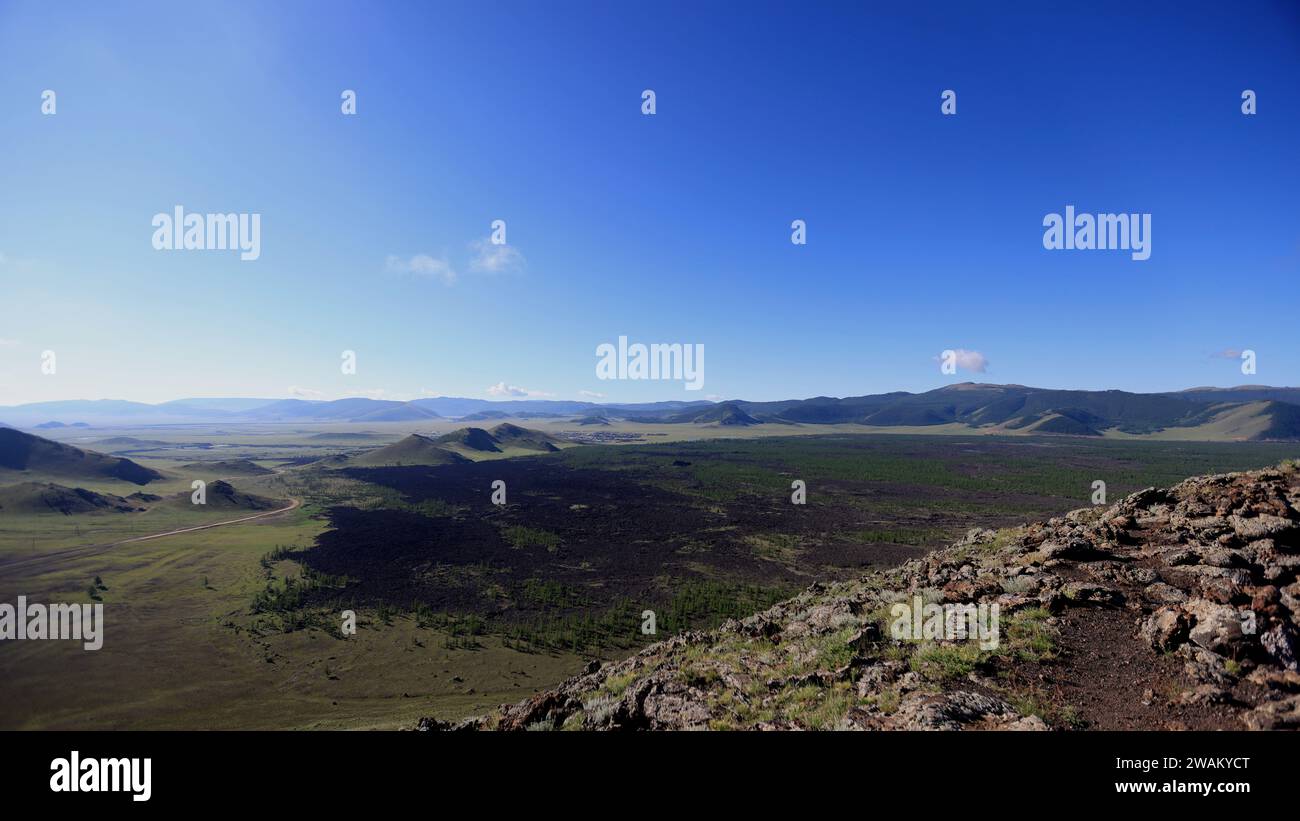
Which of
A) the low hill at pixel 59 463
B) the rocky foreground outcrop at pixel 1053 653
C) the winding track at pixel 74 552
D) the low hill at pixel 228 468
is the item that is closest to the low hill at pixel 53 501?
the winding track at pixel 74 552

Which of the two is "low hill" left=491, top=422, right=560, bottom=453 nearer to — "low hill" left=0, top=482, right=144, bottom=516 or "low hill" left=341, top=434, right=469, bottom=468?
"low hill" left=341, top=434, right=469, bottom=468

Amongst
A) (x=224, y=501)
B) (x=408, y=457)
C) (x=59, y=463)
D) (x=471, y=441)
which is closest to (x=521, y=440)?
(x=471, y=441)

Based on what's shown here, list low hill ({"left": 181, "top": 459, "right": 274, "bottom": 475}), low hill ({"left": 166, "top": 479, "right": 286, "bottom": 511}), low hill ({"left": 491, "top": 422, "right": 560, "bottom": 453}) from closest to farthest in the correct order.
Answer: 1. low hill ({"left": 166, "top": 479, "right": 286, "bottom": 511})
2. low hill ({"left": 181, "top": 459, "right": 274, "bottom": 475})
3. low hill ({"left": 491, "top": 422, "right": 560, "bottom": 453})

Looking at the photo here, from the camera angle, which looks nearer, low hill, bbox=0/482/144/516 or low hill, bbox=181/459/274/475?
low hill, bbox=0/482/144/516

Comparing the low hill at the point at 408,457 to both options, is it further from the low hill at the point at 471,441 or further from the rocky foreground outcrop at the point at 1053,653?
the rocky foreground outcrop at the point at 1053,653

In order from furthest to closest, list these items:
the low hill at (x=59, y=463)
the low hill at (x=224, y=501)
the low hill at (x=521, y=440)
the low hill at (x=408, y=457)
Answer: the low hill at (x=521, y=440) < the low hill at (x=408, y=457) < the low hill at (x=59, y=463) < the low hill at (x=224, y=501)

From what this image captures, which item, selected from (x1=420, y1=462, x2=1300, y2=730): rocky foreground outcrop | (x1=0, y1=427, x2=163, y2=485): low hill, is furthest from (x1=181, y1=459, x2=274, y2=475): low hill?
(x1=420, y1=462, x2=1300, y2=730): rocky foreground outcrop
